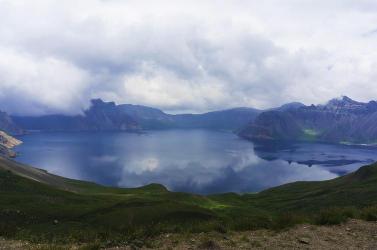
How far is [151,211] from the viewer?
241 feet

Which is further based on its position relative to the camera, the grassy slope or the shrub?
the shrub

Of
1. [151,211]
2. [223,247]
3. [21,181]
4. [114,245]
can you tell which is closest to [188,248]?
[223,247]

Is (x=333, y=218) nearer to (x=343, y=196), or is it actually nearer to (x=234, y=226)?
(x=234, y=226)

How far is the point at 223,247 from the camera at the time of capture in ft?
62.1

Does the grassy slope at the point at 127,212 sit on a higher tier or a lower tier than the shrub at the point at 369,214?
lower

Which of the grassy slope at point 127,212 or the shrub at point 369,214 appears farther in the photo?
the shrub at point 369,214

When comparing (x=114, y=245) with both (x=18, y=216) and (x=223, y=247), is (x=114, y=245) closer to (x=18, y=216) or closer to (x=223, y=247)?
(x=223, y=247)

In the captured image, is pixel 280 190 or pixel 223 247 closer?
pixel 223 247

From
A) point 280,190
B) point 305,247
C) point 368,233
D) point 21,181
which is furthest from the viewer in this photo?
point 280,190

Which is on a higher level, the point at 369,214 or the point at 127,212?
the point at 369,214

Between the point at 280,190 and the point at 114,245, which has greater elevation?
the point at 114,245

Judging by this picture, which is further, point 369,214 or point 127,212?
point 127,212

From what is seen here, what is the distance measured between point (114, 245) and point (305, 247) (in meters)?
9.54

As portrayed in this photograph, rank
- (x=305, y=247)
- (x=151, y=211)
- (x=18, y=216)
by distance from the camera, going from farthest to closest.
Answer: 1. (x=151, y=211)
2. (x=18, y=216)
3. (x=305, y=247)
